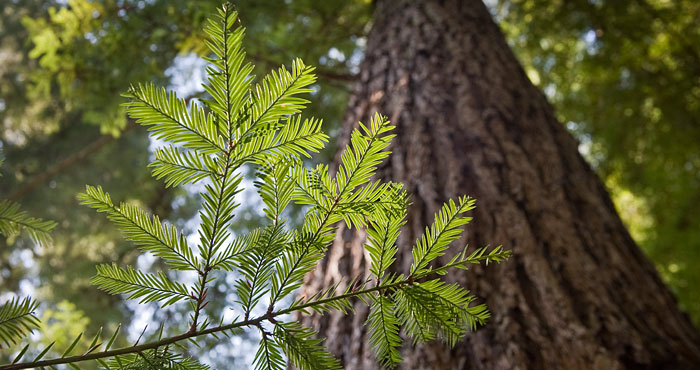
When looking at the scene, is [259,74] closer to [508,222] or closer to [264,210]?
[508,222]

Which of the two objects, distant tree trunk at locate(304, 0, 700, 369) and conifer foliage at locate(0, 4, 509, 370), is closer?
conifer foliage at locate(0, 4, 509, 370)

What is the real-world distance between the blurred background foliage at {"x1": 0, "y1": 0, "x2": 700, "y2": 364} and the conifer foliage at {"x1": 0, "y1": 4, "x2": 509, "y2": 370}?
1402mm

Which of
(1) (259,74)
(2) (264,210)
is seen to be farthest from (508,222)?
(1) (259,74)

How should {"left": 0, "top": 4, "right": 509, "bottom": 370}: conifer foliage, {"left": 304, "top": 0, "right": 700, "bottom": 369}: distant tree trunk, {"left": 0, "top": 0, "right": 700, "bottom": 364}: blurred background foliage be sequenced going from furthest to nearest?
{"left": 0, "top": 0, "right": 700, "bottom": 364}: blurred background foliage < {"left": 304, "top": 0, "right": 700, "bottom": 369}: distant tree trunk < {"left": 0, "top": 4, "right": 509, "bottom": 370}: conifer foliage

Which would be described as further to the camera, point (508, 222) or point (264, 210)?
point (508, 222)

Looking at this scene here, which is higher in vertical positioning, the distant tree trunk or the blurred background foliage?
the blurred background foliage

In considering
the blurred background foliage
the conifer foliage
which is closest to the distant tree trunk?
the conifer foliage

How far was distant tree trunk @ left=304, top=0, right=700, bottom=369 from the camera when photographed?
1037 millimetres

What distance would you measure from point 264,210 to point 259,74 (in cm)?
252

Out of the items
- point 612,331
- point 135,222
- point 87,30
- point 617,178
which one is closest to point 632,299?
point 612,331

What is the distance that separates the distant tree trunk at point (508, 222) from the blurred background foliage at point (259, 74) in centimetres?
76

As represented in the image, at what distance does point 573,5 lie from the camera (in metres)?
3.47

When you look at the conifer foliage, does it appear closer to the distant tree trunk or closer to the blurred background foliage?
the distant tree trunk

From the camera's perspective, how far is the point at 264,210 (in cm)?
60
